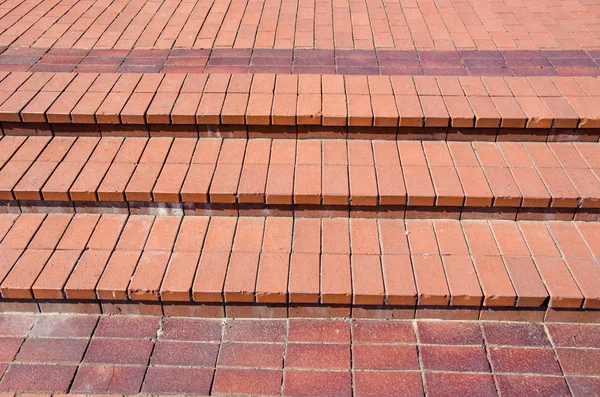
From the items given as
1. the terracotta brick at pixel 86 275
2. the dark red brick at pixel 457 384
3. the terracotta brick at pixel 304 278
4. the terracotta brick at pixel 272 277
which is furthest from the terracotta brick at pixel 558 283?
the terracotta brick at pixel 86 275

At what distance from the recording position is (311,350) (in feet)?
8.29

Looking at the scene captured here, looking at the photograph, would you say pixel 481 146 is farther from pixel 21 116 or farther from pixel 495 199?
pixel 21 116

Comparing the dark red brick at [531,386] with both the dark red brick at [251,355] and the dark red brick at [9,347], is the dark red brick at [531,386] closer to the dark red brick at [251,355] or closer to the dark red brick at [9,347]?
the dark red brick at [251,355]

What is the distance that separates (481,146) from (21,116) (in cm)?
272

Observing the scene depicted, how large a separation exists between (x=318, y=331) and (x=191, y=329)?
2.04 feet

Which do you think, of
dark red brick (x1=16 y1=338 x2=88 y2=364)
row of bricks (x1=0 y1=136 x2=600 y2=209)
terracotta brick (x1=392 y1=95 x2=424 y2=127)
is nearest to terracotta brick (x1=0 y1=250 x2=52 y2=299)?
dark red brick (x1=16 y1=338 x2=88 y2=364)

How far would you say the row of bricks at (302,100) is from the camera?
312 centimetres

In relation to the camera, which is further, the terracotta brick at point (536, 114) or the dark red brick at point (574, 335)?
the terracotta brick at point (536, 114)

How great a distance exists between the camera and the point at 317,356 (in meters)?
2.50

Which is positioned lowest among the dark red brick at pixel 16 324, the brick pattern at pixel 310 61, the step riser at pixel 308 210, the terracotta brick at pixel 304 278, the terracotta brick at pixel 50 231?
the dark red brick at pixel 16 324


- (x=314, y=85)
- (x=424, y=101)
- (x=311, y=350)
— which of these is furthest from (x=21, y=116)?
(x=424, y=101)

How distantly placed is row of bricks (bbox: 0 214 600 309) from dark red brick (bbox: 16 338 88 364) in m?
0.21

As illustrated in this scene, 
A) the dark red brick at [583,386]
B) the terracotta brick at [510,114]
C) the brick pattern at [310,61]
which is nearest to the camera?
the dark red brick at [583,386]

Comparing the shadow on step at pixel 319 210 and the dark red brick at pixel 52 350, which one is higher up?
the shadow on step at pixel 319 210
